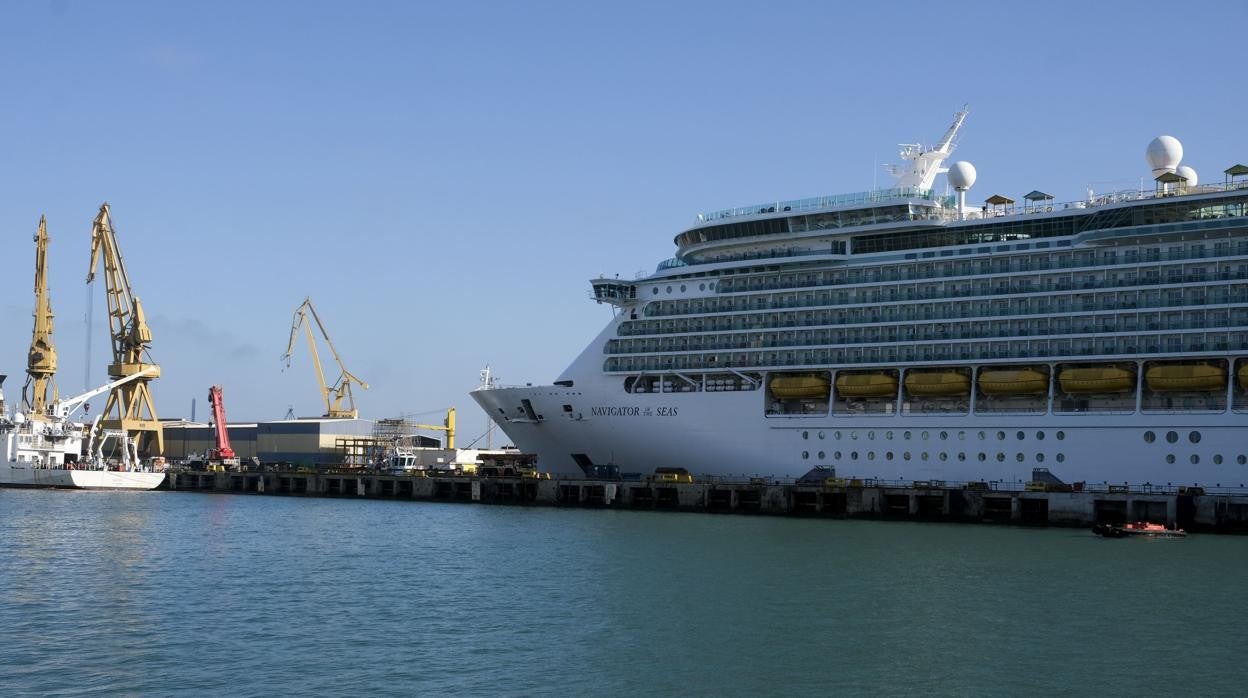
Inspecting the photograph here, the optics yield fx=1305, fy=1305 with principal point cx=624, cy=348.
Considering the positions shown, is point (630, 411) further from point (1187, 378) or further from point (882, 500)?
point (1187, 378)

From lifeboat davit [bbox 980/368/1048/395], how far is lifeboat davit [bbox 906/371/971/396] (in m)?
0.91

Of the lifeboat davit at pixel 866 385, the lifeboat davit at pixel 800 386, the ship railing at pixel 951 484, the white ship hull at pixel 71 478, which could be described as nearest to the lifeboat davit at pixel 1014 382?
the ship railing at pixel 951 484

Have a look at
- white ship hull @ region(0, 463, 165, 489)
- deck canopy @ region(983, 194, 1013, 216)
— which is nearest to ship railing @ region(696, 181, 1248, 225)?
deck canopy @ region(983, 194, 1013, 216)

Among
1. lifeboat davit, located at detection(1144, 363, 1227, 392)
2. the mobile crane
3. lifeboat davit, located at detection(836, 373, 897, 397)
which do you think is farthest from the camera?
the mobile crane

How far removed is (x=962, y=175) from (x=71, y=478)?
6272 centimetres

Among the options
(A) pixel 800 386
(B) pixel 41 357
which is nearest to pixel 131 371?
(B) pixel 41 357

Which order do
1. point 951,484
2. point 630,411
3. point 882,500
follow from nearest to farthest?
point 951,484 < point 882,500 < point 630,411

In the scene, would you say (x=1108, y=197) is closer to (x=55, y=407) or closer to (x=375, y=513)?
(x=375, y=513)

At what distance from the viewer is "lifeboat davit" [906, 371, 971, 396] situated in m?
64.3

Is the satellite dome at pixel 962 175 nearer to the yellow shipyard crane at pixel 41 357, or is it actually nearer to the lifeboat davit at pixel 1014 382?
the lifeboat davit at pixel 1014 382

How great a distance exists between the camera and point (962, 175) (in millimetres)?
70750

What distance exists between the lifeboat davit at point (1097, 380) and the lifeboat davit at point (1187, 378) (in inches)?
38.5

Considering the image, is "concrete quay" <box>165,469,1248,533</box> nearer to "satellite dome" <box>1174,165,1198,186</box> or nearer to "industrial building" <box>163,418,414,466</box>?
"satellite dome" <box>1174,165,1198,186</box>

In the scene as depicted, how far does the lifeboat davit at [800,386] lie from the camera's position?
67.8 metres
